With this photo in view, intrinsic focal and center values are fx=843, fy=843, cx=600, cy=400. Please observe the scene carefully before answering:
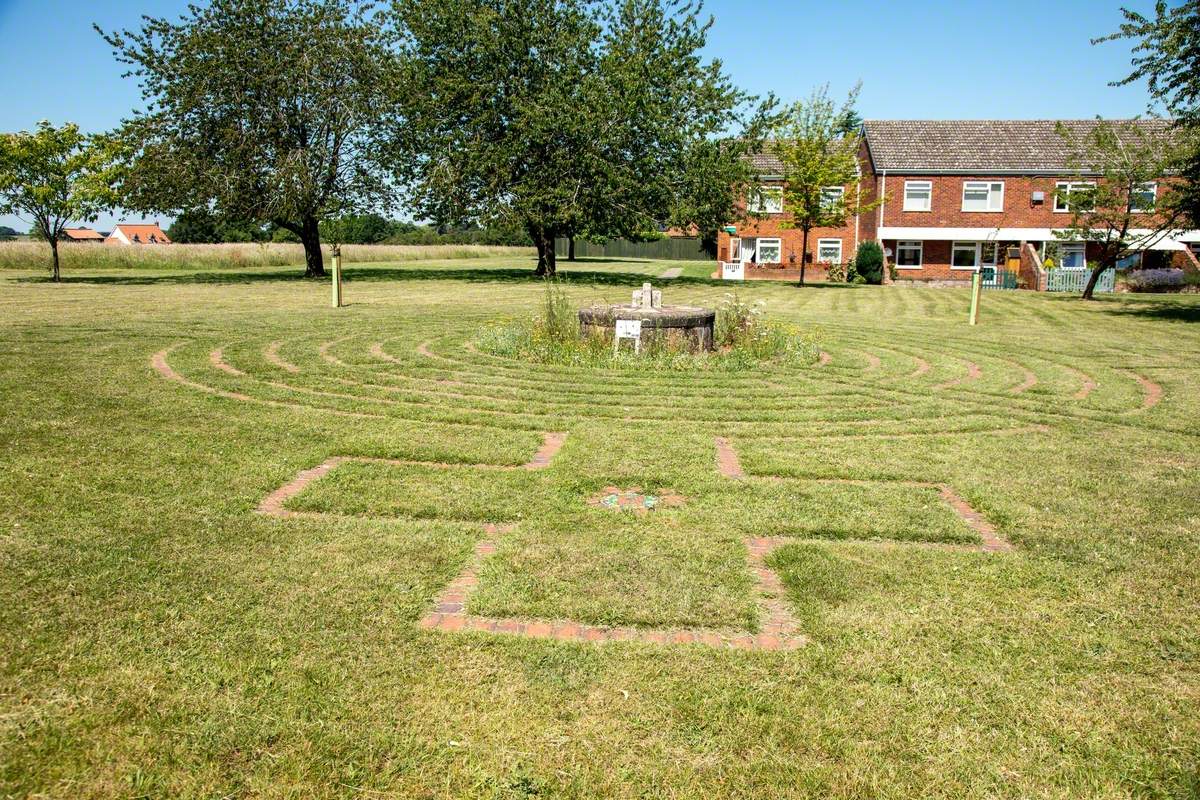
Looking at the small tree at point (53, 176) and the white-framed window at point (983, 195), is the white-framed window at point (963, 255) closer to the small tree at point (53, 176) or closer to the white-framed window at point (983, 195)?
the white-framed window at point (983, 195)

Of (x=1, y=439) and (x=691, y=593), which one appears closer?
(x=691, y=593)

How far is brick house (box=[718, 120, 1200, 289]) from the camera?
41.1 m

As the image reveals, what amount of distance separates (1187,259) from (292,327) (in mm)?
38035

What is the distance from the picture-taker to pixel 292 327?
1606cm

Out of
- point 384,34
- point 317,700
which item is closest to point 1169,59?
point 317,700

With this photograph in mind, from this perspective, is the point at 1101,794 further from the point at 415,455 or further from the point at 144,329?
the point at 144,329

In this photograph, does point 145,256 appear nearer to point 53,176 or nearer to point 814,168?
point 53,176

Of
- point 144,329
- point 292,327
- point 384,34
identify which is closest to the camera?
point 144,329

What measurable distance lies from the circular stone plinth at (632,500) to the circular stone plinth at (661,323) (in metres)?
6.21

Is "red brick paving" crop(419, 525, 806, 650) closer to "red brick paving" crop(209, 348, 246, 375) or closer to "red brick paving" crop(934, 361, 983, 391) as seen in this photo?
"red brick paving" crop(934, 361, 983, 391)

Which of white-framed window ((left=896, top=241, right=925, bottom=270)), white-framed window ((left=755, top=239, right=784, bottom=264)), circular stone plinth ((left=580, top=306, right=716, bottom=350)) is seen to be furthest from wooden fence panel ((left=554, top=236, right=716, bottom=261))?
circular stone plinth ((left=580, top=306, right=716, bottom=350))

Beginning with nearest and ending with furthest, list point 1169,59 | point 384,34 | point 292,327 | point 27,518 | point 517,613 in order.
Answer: point 517,613
point 27,518
point 292,327
point 1169,59
point 384,34

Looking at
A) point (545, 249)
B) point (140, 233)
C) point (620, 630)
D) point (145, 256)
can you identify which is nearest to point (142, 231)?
point (140, 233)

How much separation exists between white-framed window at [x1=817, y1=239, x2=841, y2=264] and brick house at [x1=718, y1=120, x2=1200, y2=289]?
Result: 2951mm
